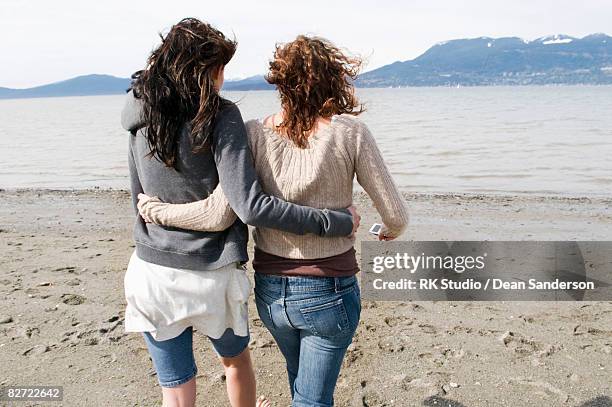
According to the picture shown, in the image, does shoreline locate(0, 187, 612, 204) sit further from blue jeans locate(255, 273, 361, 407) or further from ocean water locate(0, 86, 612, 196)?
blue jeans locate(255, 273, 361, 407)

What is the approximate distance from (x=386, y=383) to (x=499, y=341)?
3.40 ft

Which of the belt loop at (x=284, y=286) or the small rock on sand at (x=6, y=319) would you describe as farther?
the small rock on sand at (x=6, y=319)

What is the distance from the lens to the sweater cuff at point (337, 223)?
6.59 feet

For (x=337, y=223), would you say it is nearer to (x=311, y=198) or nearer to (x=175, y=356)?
(x=311, y=198)

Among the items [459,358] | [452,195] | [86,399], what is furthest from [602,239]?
[86,399]

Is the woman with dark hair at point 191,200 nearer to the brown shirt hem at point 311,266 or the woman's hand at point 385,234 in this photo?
the brown shirt hem at point 311,266

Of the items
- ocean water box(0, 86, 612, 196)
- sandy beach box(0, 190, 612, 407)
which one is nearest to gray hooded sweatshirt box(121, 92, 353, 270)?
sandy beach box(0, 190, 612, 407)

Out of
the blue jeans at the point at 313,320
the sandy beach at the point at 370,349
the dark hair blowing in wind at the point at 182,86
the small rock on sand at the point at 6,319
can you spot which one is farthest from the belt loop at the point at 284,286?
the small rock on sand at the point at 6,319

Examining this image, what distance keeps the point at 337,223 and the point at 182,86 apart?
0.68m

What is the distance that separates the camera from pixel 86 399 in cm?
350

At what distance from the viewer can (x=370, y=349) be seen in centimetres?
409

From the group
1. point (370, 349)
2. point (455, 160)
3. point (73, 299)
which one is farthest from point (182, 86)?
point (455, 160)

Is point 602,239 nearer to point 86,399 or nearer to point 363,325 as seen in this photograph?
point 363,325

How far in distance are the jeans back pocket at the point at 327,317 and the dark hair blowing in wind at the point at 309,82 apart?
561 mm
